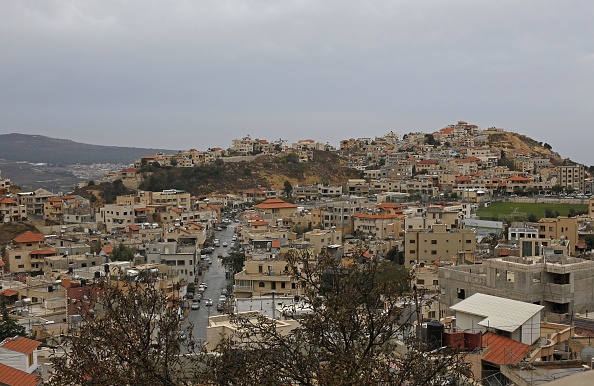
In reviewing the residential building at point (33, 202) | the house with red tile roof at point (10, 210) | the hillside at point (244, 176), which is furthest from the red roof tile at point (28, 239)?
the hillside at point (244, 176)

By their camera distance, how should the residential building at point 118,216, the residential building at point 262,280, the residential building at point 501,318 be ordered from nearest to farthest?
the residential building at point 501,318, the residential building at point 262,280, the residential building at point 118,216

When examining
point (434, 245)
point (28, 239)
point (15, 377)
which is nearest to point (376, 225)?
point (434, 245)

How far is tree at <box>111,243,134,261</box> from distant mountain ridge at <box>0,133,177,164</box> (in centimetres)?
12329

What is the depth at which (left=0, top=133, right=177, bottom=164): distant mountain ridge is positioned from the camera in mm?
155875

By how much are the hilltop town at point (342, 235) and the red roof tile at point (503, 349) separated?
35 millimetres

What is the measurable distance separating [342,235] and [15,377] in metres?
25.0

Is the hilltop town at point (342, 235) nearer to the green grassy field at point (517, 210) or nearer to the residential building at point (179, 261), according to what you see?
the residential building at point (179, 261)

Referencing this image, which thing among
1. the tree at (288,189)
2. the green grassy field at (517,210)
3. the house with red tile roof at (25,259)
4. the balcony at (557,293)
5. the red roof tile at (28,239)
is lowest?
the house with red tile roof at (25,259)

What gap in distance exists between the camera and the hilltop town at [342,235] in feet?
37.1

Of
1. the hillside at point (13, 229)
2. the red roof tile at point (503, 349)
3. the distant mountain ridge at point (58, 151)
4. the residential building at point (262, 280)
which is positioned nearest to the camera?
the red roof tile at point (503, 349)

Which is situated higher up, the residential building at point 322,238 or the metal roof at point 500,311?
the metal roof at point 500,311

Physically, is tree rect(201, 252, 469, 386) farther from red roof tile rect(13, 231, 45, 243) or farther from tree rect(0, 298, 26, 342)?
red roof tile rect(13, 231, 45, 243)

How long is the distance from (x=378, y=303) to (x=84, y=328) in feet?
9.36

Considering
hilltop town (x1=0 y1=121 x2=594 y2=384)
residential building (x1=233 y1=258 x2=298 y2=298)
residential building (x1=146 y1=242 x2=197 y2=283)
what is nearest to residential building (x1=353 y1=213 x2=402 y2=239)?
hilltop town (x1=0 y1=121 x2=594 y2=384)
